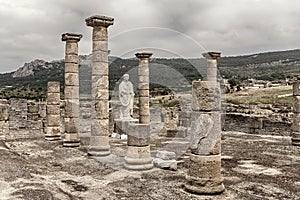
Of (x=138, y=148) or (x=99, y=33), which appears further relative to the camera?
(x=99, y=33)

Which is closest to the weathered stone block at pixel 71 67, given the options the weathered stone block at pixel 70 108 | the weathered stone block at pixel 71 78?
the weathered stone block at pixel 71 78

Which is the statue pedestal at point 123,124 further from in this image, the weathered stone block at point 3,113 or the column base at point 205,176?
the column base at point 205,176

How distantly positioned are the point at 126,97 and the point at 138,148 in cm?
669

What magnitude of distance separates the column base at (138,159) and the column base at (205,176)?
2216 millimetres

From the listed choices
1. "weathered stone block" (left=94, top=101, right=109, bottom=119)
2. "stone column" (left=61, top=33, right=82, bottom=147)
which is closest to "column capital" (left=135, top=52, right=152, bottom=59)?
"stone column" (left=61, top=33, right=82, bottom=147)

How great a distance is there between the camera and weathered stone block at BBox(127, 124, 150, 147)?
9914mm

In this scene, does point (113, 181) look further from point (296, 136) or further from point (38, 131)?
point (38, 131)

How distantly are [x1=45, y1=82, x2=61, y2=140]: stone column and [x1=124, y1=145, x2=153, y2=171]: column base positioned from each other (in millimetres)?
6844

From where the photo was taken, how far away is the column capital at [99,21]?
454 inches

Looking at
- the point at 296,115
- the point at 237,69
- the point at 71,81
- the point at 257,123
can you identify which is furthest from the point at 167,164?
the point at 237,69

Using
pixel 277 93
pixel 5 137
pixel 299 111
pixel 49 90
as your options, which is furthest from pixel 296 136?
pixel 277 93

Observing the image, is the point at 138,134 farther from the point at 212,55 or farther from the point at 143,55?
the point at 212,55

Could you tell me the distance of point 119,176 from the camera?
29.9ft

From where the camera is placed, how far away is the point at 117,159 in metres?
11.3
